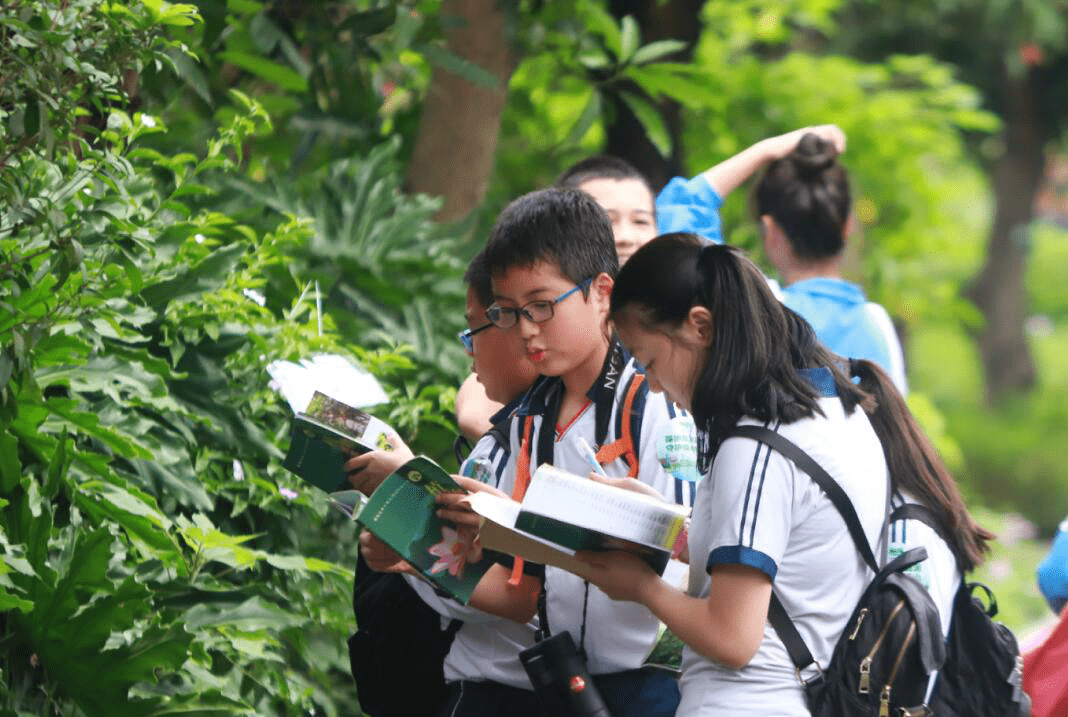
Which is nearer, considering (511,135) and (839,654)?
(839,654)

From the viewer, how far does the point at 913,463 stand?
10.0 feet

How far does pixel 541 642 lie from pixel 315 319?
1.77 metres

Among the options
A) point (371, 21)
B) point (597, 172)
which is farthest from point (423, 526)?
point (371, 21)

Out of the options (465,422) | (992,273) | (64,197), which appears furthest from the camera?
(992,273)

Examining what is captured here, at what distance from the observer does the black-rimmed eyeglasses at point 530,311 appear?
3.06m

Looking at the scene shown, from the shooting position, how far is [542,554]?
8.68 feet

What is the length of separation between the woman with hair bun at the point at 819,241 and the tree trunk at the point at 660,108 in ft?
6.75

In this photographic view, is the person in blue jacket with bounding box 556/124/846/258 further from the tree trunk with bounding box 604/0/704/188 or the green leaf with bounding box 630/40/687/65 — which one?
the tree trunk with bounding box 604/0/704/188

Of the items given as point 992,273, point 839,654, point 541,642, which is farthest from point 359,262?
point 992,273

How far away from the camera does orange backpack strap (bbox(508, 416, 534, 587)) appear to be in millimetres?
3031

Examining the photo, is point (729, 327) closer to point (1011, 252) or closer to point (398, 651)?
point (398, 651)

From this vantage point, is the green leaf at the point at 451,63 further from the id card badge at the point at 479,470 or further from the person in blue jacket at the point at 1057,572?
the person in blue jacket at the point at 1057,572

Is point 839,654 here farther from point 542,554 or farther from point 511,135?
point 511,135

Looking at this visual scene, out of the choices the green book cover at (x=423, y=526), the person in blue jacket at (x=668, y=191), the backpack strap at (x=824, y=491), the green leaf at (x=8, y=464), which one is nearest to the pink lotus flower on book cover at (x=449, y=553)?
the green book cover at (x=423, y=526)
